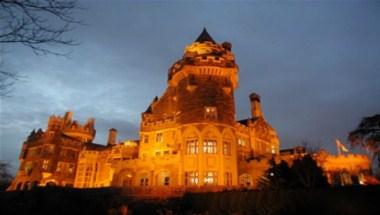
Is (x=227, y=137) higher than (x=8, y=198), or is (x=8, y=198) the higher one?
(x=227, y=137)

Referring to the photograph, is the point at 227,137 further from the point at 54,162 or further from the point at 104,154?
the point at 54,162

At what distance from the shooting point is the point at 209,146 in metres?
34.5

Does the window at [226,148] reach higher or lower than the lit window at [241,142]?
lower

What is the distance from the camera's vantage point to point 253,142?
43.4 meters

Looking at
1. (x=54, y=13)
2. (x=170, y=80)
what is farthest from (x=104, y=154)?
(x=54, y=13)

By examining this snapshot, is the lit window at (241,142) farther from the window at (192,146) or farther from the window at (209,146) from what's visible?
the window at (192,146)

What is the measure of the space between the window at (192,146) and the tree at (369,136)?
20.3 meters

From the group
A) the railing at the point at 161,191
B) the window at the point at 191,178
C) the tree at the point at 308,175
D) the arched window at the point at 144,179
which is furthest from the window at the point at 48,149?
the tree at the point at 308,175

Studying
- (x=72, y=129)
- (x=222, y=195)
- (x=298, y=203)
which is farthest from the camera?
(x=72, y=129)

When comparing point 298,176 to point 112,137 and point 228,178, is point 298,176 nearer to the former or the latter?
point 228,178

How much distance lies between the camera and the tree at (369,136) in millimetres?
15984

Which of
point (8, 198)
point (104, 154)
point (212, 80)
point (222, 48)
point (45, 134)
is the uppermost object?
point (222, 48)

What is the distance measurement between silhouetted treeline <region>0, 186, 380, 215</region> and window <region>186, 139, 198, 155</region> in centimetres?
1017

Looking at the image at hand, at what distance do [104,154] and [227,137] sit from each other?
25877 millimetres
